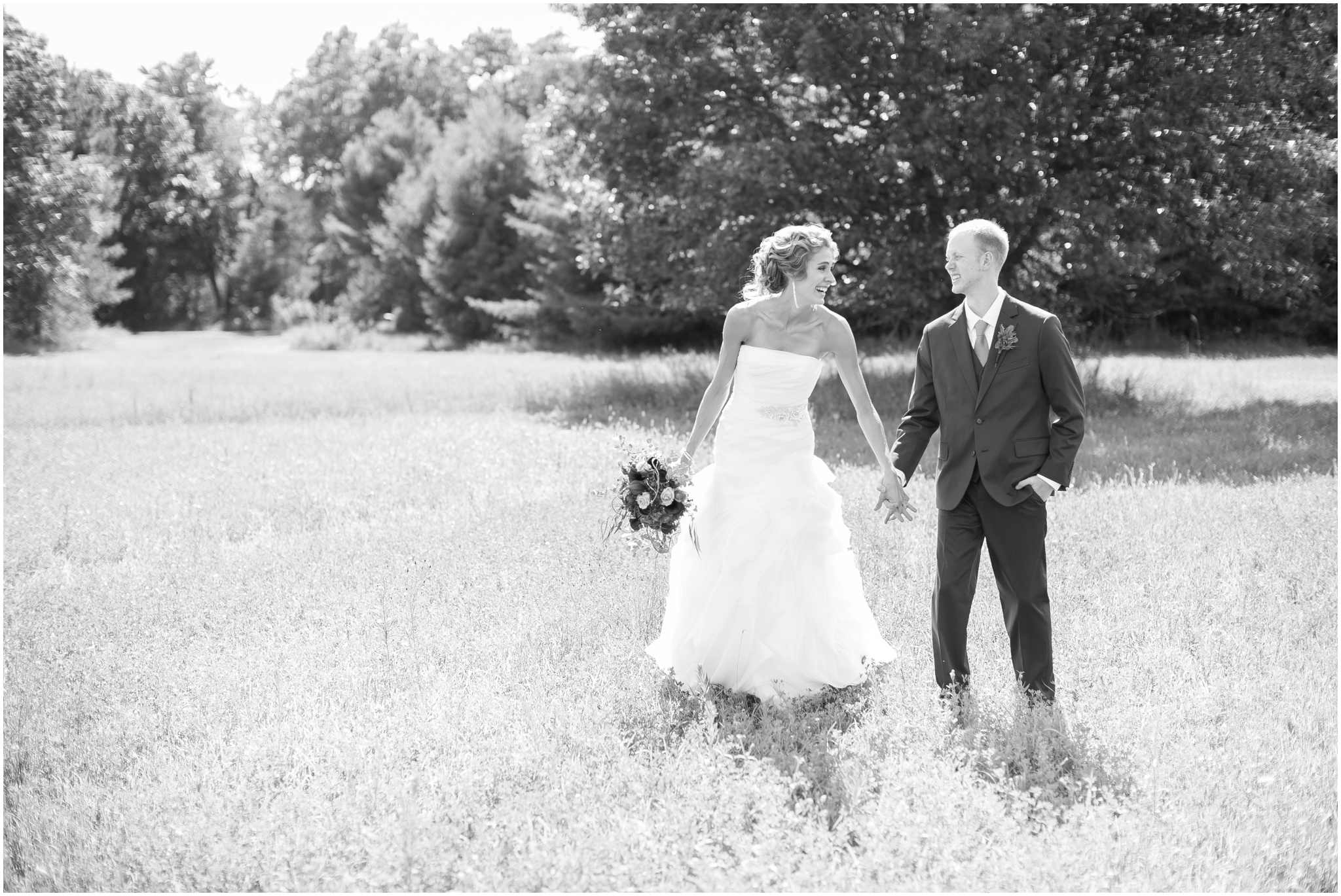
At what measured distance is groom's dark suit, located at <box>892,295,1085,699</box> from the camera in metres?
4.96

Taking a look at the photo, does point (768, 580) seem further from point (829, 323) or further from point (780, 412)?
point (829, 323)

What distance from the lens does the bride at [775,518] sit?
18.0 feet

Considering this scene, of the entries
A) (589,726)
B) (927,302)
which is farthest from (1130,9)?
(589,726)

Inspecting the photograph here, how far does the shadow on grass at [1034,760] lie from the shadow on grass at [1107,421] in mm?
5266

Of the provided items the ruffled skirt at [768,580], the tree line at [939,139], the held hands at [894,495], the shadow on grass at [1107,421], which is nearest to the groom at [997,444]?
the held hands at [894,495]

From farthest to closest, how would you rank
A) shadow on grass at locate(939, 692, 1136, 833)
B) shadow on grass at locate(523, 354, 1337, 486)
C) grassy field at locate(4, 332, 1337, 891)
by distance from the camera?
shadow on grass at locate(523, 354, 1337, 486)
shadow on grass at locate(939, 692, 1136, 833)
grassy field at locate(4, 332, 1337, 891)

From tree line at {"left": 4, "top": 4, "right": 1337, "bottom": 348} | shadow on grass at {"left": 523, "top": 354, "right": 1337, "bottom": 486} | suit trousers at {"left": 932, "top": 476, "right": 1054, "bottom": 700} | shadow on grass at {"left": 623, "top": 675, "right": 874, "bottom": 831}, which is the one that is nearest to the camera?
shadow on grass at {"left": 623, "top": 675, "right": 874, "bottom": 831}

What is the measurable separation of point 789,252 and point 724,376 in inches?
30.3

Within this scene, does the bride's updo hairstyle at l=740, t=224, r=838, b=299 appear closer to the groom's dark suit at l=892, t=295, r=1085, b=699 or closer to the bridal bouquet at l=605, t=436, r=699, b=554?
the groom's dark suit at l=892, t=295, r=1085, b=699

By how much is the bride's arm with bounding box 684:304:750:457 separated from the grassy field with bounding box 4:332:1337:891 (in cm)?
143

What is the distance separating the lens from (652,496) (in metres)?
5.39

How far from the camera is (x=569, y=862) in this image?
12.8 feet

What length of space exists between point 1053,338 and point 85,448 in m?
13.9

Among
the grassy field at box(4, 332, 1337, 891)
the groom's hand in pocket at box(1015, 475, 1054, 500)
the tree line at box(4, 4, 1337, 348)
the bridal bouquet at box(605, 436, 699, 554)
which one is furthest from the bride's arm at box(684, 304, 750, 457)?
the tree line at box(4, 4, 1337, 348)
